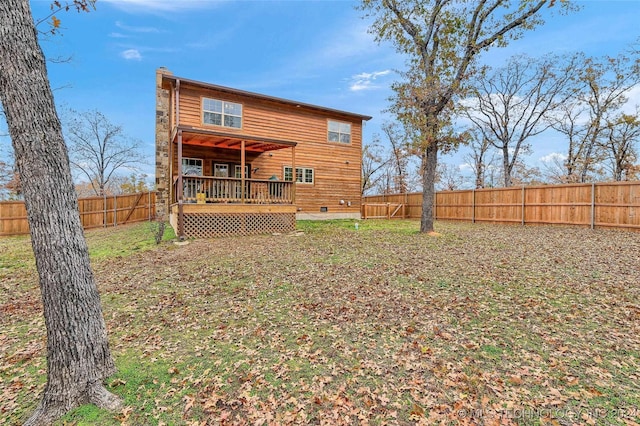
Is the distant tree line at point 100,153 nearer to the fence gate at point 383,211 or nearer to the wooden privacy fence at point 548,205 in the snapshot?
the fence gate at point 383,211

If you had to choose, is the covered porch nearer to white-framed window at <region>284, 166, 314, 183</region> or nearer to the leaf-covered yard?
white-framed window at <region>284, 166, 314, 183</region>

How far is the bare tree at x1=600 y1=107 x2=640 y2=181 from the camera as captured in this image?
20.2m

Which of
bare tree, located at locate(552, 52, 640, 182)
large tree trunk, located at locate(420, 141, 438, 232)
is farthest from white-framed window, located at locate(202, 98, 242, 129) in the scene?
bare tree, located at locate(552, 52, 640, 182)

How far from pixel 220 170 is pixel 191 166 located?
1.31 metres

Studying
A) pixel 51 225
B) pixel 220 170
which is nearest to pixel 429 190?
pixel 220 170

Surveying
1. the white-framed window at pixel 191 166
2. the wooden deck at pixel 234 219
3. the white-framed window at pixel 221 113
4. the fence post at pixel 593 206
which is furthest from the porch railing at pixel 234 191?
the fence post at pixel 593 206

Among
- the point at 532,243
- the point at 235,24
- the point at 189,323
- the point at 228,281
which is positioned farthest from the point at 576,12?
the point at 189,323

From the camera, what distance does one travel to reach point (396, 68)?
13.0 metres

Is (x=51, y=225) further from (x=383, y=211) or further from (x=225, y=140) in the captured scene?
(x=383, y=211)

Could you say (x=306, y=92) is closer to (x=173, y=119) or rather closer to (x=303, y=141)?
(x=303, y=141)

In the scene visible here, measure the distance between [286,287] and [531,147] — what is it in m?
28.3

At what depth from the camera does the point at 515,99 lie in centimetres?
2577

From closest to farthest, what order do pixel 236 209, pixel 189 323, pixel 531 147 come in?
1. pixel 189 323
2. pixel 236 209
3. pixel 531 147

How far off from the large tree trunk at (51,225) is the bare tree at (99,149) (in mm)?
26911
